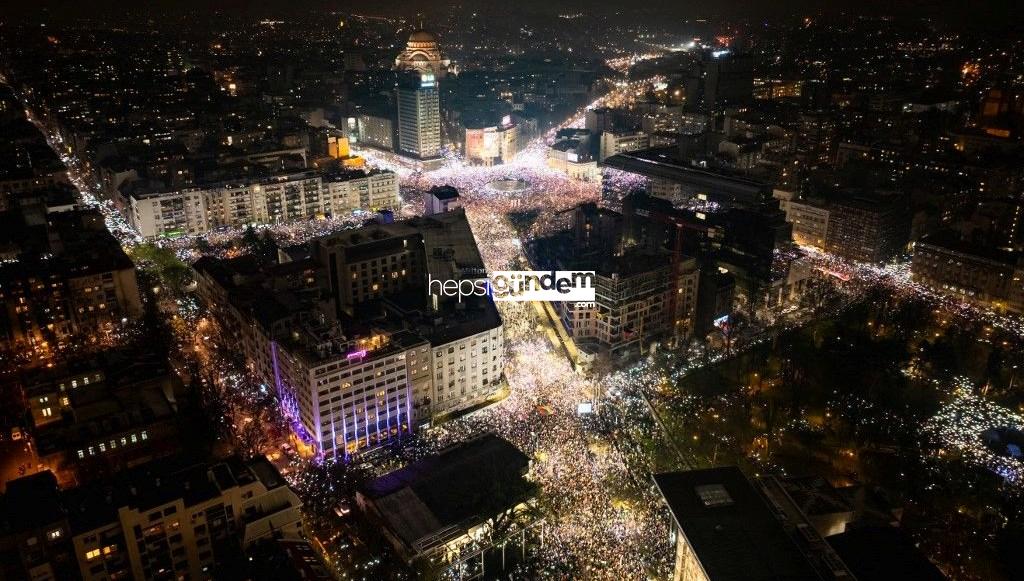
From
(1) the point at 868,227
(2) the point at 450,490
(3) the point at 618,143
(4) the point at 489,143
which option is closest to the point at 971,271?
(1) the point at 868,227

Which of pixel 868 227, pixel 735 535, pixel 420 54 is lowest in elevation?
pixel 735 535

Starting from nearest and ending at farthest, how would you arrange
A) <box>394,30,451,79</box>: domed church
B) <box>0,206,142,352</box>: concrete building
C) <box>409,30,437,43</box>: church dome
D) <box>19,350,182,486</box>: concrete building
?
<box>19,350,182,486</box>: concrete building
<box>0,206,142,352</box>: concrete building
<box>394,30,451,79</box>: domed church
<box>409,30,437,43</box>: church dome

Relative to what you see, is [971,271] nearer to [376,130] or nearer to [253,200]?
[253,200]

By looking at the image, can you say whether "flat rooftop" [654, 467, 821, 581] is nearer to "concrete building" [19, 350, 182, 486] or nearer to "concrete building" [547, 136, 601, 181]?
"concrete building" [19, 350, 182, 486]

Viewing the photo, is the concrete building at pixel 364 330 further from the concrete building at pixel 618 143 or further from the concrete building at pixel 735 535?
the concrete building at pixel 618 143

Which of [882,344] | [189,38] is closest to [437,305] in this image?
[882,344]

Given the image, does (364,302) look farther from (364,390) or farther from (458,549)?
(458,549)

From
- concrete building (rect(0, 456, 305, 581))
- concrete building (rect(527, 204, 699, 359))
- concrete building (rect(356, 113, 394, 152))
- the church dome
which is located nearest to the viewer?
concrete building (rect(0, 456, 305, 581))

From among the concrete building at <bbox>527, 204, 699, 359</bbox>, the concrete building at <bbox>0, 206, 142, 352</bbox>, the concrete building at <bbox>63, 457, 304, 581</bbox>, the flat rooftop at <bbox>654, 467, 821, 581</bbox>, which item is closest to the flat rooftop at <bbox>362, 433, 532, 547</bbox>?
the concrete building at <bbox>63, 457, 304, 581</bbox>
